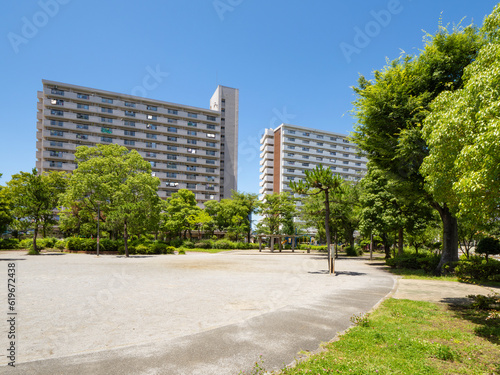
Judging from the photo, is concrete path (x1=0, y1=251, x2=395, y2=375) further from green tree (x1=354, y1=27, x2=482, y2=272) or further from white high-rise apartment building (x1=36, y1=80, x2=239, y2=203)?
white high-rise apartment building (x1=36, y1=80, x2=239, y2=203)

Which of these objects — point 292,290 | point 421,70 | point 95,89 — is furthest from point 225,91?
point 292,290

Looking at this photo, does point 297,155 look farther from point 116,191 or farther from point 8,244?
point 8,244

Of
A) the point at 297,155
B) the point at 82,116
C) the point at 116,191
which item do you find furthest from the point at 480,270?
the point at 297,155

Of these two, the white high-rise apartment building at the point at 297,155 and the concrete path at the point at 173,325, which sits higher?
the white high-rise apartment building at the point at 297,155

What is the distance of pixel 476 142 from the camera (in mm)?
5758

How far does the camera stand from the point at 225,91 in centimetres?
9619

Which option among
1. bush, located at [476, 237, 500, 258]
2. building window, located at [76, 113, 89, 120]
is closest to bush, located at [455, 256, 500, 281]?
bush, located at [476, 237, 500, 258]

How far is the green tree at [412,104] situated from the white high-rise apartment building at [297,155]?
78478mm

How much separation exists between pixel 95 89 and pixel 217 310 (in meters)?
84.0

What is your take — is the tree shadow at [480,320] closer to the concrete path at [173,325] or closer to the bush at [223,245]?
the concrete path at [173,325]

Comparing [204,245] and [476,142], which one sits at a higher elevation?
[476,142]

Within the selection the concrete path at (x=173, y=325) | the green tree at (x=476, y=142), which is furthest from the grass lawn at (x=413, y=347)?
the green tree at (x=476, y=142)

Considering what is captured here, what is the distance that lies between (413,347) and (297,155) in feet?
320

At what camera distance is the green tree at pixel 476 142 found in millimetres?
5566
